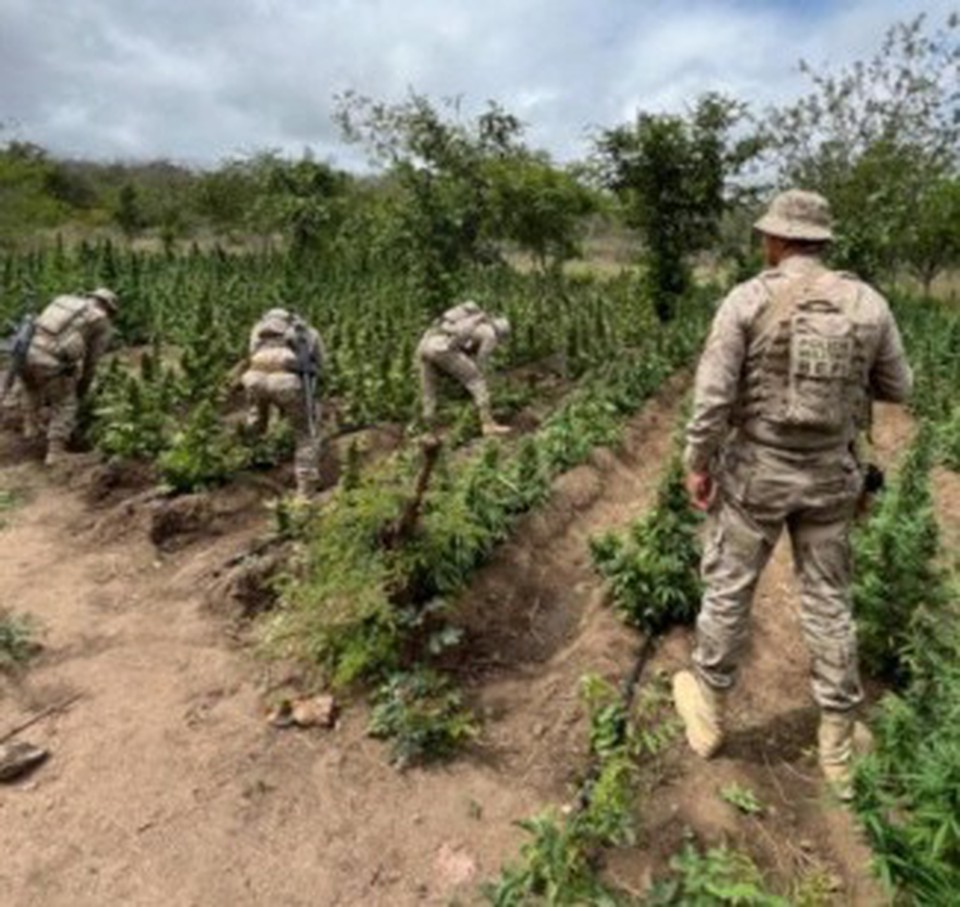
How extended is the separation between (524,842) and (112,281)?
489 inches

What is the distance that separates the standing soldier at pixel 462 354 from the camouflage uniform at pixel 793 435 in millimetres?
4901

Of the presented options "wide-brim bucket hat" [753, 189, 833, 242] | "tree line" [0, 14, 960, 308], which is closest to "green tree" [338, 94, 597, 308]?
"tree line" [0, 14, 960, 308]

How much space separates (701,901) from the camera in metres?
2.97

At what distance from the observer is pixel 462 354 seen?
8945mm

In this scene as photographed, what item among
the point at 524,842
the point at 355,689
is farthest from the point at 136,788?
the point at 524,842

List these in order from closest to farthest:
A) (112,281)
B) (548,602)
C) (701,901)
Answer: (701,901) < (548,602) < (112,281)

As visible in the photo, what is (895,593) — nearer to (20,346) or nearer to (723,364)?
(723,364)

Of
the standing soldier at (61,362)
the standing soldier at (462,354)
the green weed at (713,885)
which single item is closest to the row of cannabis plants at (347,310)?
the standing soldier at (462,354)

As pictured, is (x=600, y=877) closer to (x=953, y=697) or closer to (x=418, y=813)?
(x=418, y=813)

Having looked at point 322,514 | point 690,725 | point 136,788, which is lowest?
point 136,788

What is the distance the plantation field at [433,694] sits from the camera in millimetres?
3531

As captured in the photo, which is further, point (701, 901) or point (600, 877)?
point (600, 877)

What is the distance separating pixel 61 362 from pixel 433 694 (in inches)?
221

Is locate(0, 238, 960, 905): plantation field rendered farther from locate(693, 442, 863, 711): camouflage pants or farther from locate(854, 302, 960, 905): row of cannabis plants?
locate(693, 442, 863, 711): camouflage pants
